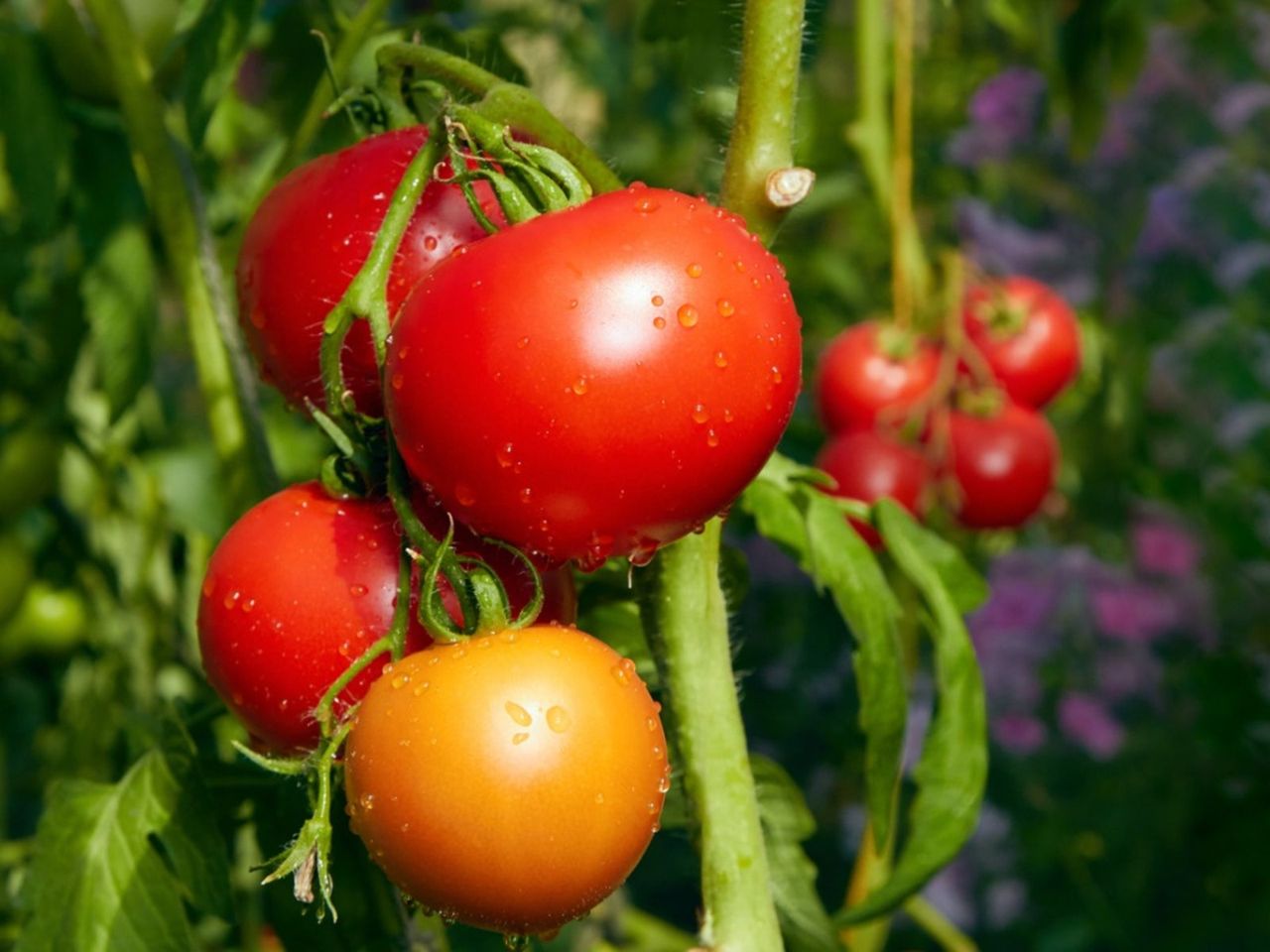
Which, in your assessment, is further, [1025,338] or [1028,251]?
[1028,251]

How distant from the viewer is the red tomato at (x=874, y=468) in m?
1.24

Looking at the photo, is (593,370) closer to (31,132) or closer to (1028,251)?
(31,132)

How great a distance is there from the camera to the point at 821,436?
1.57 metres

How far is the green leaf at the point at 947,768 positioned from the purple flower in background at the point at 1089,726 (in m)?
1.43

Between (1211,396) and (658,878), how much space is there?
1223 mm

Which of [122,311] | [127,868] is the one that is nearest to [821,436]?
[122,311]

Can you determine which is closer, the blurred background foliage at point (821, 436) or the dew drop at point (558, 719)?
the dew drop at point (558, 719)

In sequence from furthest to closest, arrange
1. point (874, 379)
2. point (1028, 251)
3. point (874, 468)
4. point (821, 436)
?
point (1028, 251), point (821, 436), point (874, 379), point (874, 468)

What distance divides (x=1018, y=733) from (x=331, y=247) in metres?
1.73

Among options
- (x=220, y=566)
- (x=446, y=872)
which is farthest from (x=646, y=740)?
(x=220, y=566)

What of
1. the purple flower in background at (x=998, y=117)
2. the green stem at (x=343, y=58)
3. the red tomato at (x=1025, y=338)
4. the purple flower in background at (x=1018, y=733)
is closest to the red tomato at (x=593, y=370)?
the green stem at (x=343, y=58)

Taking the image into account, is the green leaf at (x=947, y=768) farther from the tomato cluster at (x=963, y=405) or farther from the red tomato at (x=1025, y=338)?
the red tomato at (x=1025, y=338)

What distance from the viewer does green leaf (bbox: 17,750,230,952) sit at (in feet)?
A: 2.29

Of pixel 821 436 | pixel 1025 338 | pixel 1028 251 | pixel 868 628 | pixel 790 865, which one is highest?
pixel 868 628
